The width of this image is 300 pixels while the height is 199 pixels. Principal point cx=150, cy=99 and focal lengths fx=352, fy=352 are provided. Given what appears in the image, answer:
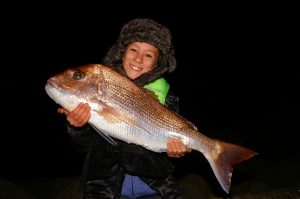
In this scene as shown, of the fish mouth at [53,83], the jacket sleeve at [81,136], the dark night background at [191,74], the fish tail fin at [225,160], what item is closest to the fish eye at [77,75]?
the fish mouth at [53,83]

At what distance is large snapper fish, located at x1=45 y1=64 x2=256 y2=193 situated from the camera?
345 centimetres

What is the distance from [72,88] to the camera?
3439 millimetres

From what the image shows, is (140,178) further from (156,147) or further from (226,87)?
(226,87)

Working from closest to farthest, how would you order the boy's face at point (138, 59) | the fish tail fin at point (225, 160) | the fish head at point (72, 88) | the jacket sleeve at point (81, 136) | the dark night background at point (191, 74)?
the fish head at point (72, 88)
the fish tail fin at point (225, 160)
the jacket sleeve at point (81, 136)
the boy's face at point (138, 59)
the dark night background at point (191, 74)

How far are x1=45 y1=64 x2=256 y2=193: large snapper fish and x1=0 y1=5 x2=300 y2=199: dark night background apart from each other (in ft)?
16.7

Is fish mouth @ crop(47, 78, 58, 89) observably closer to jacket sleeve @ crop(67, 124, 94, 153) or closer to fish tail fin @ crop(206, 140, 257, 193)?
jacket sleeve @ crop(67, 124, 94, 153)

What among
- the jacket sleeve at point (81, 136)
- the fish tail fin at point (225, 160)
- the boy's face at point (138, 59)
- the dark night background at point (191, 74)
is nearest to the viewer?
the fish tail fin at point (225, 160)

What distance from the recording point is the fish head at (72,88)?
11.2 feet

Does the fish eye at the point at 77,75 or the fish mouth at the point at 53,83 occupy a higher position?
the fish eye at the point at 77,75

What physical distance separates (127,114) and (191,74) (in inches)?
1087

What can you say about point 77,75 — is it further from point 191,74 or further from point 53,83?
point 191,74

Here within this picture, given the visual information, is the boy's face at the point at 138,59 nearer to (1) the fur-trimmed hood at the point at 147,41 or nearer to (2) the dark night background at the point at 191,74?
(1) the fur-trimmed hood at the point at 147,41

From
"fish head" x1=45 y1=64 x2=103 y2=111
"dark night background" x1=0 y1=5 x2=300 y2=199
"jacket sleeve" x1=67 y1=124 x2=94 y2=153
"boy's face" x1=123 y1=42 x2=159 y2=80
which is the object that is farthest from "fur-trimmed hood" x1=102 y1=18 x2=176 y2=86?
"dark night background" x1=0 y1=5 x2=300 y2=199

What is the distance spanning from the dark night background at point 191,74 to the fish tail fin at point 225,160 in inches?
199
